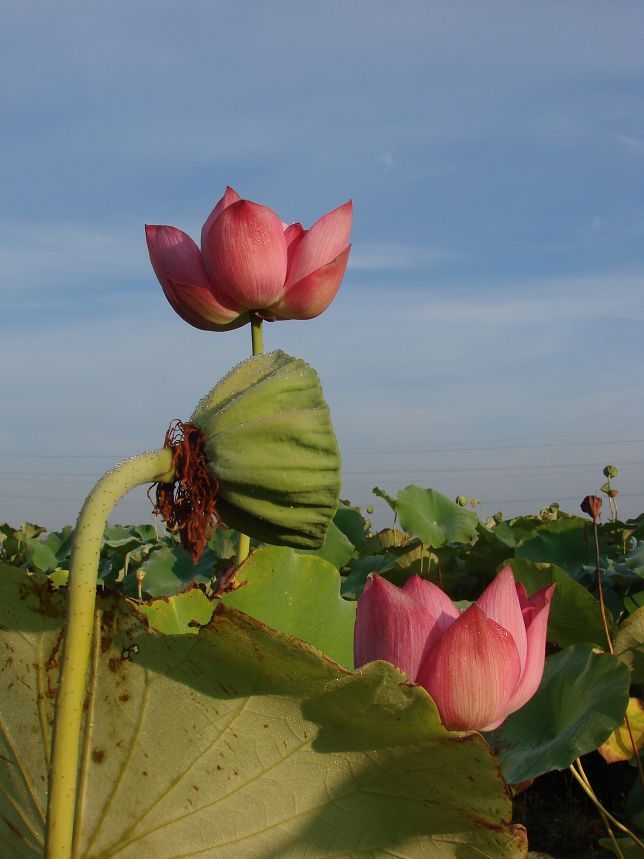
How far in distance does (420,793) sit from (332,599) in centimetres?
50

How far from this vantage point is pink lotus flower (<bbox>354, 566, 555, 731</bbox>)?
83 cm

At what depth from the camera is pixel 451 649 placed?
32.6 inches

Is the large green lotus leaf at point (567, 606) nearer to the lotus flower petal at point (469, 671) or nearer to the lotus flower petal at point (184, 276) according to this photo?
the lotus flower petal at point (184, 276)

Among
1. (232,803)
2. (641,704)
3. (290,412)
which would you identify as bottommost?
(641,704)

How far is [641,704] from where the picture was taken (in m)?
1.89

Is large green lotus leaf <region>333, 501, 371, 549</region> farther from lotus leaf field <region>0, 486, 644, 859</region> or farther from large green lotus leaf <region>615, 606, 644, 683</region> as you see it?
lotus leaf field <region>0, 486, 644, 859</region>

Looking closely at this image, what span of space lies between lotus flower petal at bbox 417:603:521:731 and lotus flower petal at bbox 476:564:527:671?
0.04 m

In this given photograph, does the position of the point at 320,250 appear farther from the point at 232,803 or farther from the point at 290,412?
the point at 232,803

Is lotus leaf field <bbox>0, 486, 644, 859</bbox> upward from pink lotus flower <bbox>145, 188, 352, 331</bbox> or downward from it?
downward

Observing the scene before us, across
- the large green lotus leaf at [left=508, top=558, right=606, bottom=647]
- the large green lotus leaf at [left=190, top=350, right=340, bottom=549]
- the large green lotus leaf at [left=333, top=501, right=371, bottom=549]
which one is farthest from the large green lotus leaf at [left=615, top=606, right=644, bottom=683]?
the large green lotus leaf at [left=333, top=501, right=371, bottom=549]

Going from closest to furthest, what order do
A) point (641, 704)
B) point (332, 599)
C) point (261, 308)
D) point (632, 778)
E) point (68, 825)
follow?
point (68, 825) → point (332, 599) → point (261, 308) → point (641, 704) → point (632, 778)

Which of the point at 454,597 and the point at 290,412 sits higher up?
the point at 290,412

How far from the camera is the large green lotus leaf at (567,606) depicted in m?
1.84

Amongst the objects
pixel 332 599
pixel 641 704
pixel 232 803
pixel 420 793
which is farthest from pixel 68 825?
pixel 641 704
